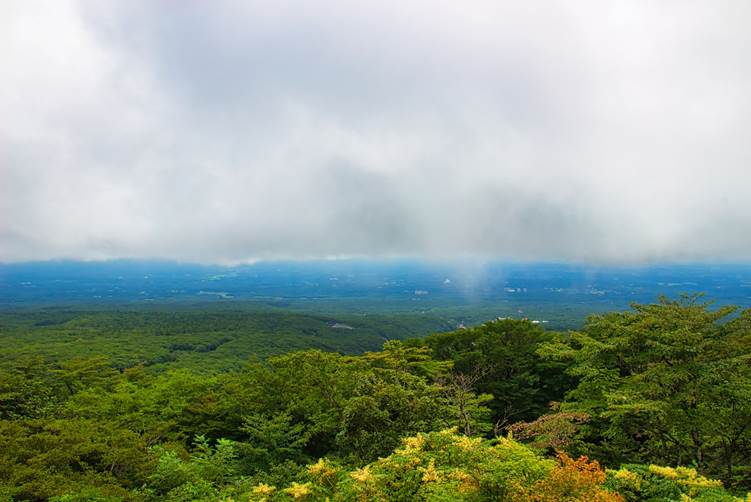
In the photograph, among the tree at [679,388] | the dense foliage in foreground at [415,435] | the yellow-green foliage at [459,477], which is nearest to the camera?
the yellow-green foliage at [459,477]

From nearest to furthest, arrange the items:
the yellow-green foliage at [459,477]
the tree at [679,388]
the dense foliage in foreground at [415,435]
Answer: the yellow-green foliage at [459,477]
the dense foliage in foreground at [415,435]
the tree at [679,388]

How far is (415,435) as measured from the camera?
1226cm

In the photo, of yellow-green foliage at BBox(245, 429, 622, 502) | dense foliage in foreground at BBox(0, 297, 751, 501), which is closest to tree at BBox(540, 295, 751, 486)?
dense foliage in foreground at BBox(0, 297, 751, 501)

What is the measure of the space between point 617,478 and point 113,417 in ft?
79.3

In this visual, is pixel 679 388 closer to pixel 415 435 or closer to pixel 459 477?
pixel 415 435

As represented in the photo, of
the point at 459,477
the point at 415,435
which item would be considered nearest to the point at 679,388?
the point at 415,435

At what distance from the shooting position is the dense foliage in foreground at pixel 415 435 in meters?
7.59

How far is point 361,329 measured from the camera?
413 ft

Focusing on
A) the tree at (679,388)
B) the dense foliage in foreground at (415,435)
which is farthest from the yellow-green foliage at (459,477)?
the tree at (679,388)

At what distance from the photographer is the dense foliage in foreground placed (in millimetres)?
7594

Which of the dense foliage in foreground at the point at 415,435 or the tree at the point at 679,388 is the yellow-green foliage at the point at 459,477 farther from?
the tree at the point at 679,388

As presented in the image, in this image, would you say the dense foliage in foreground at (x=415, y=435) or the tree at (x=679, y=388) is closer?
the dense foliage in foreground at (x=415, y=435)

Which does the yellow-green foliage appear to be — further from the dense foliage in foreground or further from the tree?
the tree

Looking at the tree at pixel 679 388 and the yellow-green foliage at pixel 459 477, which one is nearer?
the yellow-green foliage at pixel 459 477
